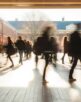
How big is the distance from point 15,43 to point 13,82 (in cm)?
94

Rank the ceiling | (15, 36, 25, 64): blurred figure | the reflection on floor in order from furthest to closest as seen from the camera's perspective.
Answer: (15, 36, 25, 64): blurred figure, the ceiling, the reflection on floor

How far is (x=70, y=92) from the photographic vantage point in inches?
220

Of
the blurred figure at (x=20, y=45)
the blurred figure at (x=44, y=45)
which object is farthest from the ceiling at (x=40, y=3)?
the blurred figure at (x=20, y=45)

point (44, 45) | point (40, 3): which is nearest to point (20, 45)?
point (44, 45)

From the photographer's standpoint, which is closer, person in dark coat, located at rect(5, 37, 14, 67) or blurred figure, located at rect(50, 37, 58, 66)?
blurred figure, located at rect(50, 37, 58, 66)

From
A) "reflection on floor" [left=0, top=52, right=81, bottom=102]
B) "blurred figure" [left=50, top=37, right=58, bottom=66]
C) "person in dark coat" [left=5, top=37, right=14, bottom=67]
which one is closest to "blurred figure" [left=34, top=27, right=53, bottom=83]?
"blurred figure" [left=50, top=37, right=58, bottom=66]

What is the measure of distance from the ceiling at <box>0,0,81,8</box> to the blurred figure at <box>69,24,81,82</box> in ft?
2.85

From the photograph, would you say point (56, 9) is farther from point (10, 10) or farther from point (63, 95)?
point (63, 95)


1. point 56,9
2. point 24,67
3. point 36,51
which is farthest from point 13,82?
point 56,9

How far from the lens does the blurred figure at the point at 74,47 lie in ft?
22.0

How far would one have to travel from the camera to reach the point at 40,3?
587 cm

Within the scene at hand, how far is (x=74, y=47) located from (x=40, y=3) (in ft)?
4.92

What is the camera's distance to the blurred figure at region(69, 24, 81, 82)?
6.70 metres

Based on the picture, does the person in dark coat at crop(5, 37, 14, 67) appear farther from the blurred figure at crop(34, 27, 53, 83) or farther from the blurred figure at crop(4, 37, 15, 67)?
the blurred figure at crop(34, 27, 53, 83)
